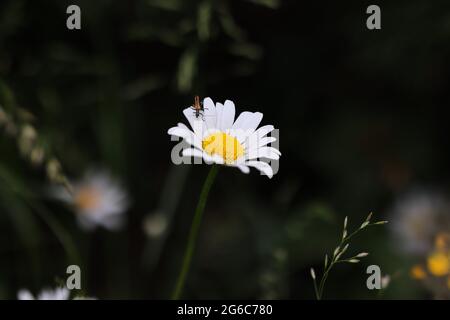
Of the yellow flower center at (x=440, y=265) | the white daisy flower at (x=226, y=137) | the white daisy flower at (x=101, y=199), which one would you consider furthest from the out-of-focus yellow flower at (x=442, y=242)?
the white daisy flower at (x=101, y=199)

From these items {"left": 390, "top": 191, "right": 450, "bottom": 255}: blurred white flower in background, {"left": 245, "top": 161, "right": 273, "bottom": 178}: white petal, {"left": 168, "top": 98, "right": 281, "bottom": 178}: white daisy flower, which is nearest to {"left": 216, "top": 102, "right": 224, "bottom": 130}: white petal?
{"left": 168, "top": 98, "right": 281, "bottom": 178}: white daisy flower

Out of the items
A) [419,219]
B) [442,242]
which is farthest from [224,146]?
[419,219]

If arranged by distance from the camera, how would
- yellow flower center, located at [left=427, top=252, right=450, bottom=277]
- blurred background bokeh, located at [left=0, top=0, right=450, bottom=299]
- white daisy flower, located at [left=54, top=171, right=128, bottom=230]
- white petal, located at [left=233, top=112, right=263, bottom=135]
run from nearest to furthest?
1. white petal, located at [left=233, top=112, right=263, bottom=135]
2. yellow flower center, located at [left=427, top=252, right=450, bottom=277]
3. blurred background bokeh, located at [left=0, top=0, right=450, bottom=299]
4. white daisy flower, located at [left=54, top=171, right=128, bottom=230]

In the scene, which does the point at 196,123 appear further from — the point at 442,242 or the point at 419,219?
the point at 419,219

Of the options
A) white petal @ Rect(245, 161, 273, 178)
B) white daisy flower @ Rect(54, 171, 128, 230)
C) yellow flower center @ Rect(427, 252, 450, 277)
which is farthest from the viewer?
white daisy flower @ Rect(54, 171, 128, 230)

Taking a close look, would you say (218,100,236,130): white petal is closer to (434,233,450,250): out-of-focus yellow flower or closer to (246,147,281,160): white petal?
(246,147,281,160): white petal

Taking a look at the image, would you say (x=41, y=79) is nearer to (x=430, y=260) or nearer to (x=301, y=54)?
(x=301, y=54)
